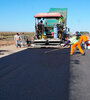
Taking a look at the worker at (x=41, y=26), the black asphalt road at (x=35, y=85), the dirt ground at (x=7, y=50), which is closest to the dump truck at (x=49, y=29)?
the worker at (x=41, y=26)

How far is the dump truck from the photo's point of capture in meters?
17.1

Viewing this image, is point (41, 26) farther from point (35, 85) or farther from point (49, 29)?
point (35, 85)

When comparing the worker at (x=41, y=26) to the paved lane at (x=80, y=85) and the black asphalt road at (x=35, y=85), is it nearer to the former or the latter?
the black asphalt road at (x=35, y=85)

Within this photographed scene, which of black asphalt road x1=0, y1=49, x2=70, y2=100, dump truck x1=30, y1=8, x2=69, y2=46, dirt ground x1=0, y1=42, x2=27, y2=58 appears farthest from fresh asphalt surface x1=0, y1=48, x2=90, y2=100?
dump truck x1=30, y1=8, x2=69, y2=46

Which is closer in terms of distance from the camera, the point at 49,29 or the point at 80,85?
the point at 80,85

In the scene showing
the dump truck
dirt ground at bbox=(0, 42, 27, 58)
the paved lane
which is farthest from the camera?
the dump truck

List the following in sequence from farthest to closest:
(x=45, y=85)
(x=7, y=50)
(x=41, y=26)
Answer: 1. (x=41, y=26)
2. (x=7, y=50)
3. (x=45, y=85)

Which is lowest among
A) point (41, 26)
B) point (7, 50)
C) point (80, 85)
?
point (7, 50)

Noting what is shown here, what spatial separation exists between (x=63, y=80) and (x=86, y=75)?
108cm

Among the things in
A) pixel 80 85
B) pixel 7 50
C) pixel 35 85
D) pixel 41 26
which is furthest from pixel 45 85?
pixel 41 26

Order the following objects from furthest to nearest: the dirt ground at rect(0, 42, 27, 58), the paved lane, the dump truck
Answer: the dump truck → the dirt ground at rect(0, 42, 27, 58) → the paved lane

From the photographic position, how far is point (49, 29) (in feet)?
58.8

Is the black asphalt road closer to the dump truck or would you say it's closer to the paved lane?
the paved lane

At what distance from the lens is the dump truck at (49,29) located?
1714 centimetres
